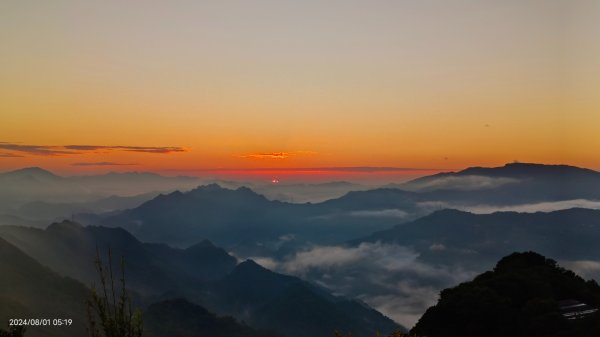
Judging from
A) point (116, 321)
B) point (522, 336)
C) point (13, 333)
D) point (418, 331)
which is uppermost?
point (116, 321)

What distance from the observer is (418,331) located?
271 feet

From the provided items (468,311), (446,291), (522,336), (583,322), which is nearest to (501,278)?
(446,291)

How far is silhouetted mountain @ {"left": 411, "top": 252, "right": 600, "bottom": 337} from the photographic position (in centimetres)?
6206

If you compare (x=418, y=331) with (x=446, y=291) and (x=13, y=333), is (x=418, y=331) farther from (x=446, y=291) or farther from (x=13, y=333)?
(x=13, y=333)

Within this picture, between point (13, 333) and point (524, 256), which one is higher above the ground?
point (13, 333)

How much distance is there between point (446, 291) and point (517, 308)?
61.7 ft

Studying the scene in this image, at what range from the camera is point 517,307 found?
78000 mm

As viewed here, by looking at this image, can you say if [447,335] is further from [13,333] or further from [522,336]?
[13,333]

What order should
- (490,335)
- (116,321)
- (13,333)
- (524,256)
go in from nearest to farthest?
1. (116,321)
2. (13,333)
3. (490,335)
4. (524,256)

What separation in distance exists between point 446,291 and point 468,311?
18652mm

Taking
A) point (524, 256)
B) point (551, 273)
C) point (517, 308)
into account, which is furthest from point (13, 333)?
point (524, 256)

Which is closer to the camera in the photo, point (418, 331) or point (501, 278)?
point (418, 331)

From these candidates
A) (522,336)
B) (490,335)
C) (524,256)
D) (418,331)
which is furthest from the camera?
(524,256)

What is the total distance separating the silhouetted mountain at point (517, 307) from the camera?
62.1m
